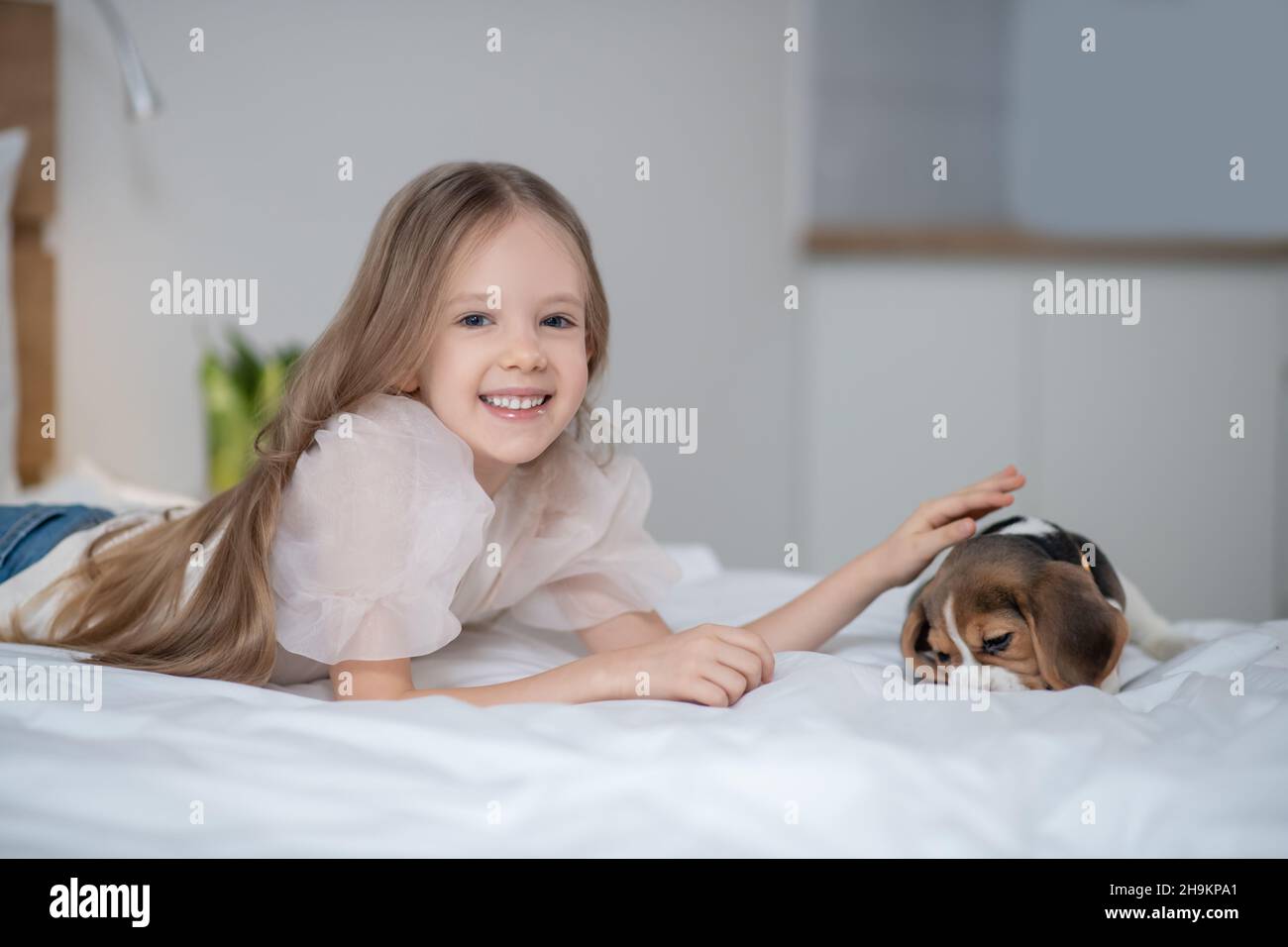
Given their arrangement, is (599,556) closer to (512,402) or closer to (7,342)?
(512,402)

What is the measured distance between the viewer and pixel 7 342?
6.64 feet

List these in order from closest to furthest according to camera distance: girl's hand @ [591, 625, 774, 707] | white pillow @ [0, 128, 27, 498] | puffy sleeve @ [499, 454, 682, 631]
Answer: girl's hand @ [591, 625, 774, 707] → puffy sleeve @ [499, 454, 682, 631] → white pillow @ [0, 128, 27, 498]

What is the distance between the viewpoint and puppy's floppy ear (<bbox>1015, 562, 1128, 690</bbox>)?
0.94 metres

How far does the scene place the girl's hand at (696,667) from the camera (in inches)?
33.0

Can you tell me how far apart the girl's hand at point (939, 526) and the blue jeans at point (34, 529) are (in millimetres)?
909

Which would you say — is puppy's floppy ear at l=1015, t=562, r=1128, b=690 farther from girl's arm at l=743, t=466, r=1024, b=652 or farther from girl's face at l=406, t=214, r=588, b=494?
girl's face at l=406, t=214, r=588, b=494

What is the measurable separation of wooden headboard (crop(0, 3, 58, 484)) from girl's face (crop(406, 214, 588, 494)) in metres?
1.57

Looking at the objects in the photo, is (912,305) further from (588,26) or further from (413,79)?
(413,79)

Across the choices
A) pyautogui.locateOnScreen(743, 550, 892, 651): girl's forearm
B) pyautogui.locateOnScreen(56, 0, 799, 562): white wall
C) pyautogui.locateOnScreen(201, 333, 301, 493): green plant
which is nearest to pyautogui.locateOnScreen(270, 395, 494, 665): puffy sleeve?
pyautogui.locateOnScreen(743, 550, 892, 651): girl's forearm

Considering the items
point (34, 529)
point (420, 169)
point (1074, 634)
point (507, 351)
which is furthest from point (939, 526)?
point (420, 169)

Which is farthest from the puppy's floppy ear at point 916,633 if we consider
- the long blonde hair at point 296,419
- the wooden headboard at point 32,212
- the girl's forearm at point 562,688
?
the wooden headboard at point 32,212

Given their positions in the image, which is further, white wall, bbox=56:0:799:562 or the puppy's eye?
white wall, bbox=56:0:799:562

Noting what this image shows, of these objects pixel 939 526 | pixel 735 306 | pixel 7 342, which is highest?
pixel 735 306

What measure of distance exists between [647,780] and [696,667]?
199 millimetres
